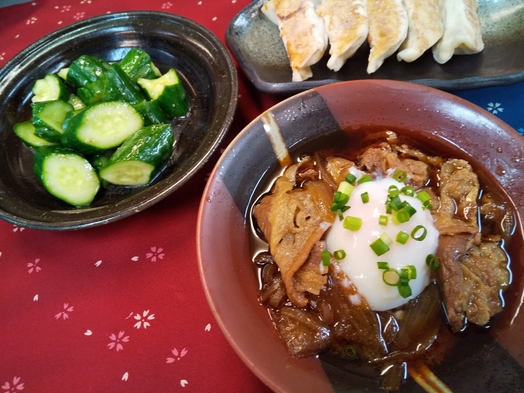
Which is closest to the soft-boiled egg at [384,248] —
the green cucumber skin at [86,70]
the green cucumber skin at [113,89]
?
the green cucumber skin at [113,89]

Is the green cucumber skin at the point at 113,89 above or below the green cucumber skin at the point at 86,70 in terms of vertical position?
below

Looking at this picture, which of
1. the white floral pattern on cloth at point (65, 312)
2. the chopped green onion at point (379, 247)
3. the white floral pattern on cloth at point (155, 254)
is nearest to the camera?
the chopped green onion at point (379, 247)

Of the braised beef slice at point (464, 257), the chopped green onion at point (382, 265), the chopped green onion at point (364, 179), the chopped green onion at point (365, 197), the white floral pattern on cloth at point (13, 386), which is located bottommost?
the braised beef slice at point (464, 257)

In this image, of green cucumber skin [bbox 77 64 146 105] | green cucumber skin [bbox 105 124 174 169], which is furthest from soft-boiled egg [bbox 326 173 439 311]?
green cucumber skin [bbox 77 64 146 105]

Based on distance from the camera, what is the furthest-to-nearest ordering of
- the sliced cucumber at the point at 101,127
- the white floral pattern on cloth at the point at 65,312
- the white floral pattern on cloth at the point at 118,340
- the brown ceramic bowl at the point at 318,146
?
the sliced cucumber at the point at 101,127
the white floral pattern on cloth at the point at 65,312
the white floral pattern on cloth at the point at 118,340
the brown ceramic bowl at the point at 318,146

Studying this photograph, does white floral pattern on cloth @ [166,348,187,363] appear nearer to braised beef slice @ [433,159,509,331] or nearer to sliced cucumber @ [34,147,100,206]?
sliced cucumber @ [34,147,100,206]

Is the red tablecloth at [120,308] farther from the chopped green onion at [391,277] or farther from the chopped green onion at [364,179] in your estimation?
the chopped green onion at [364,179]

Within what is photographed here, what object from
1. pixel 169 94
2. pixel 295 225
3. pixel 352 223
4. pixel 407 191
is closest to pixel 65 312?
pixel 295 225

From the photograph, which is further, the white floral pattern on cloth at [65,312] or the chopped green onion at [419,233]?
the white floral pattern on cloth at [65,312]

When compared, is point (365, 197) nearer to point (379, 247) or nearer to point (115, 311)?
point (379, 247)
